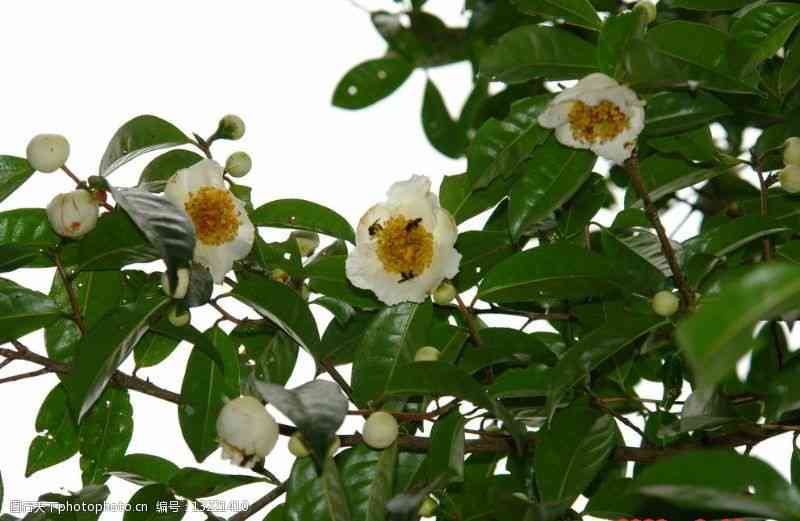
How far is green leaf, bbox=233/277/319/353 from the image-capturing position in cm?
112

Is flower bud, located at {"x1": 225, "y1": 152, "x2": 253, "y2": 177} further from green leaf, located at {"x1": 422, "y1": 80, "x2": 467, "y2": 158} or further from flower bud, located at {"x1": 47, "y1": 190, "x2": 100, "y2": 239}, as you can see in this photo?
green leaf, located at {"x1": 422, "y1": 80, "x2": 467, "y2": 158}

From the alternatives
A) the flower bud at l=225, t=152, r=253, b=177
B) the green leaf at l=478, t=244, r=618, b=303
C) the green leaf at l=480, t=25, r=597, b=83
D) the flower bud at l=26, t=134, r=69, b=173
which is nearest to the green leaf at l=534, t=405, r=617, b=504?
the green leaf at l=478, t=244, r=618, b=303

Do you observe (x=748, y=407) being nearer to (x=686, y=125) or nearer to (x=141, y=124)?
(x=686, y=125)

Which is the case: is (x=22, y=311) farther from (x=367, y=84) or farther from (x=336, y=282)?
(x=367, y=84)

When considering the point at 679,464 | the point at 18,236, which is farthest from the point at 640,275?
the point at 18,236

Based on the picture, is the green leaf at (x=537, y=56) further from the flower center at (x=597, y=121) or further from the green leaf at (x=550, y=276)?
the green leaf at (x=550, y=276)

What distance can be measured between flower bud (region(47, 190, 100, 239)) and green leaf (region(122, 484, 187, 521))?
0.29 metres

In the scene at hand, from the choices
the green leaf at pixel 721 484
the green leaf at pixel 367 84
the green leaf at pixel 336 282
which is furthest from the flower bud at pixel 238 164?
the green leaf at pixel 721 484

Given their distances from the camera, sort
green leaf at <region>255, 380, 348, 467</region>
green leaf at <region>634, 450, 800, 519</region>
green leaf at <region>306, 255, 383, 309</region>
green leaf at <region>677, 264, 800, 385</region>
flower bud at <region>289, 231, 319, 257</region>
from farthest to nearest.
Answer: flower bud at <region>289, 231, 319, 257</region> → green leaf at <region>306, 255, 383, 309</region> → green leaf at <region>255, 380, 348, 467</region> → green leaf at <region>634, 450, 800, 519</region> → green leaf at <region>677, 264, 800, 385</region>

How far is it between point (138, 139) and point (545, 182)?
41 cm

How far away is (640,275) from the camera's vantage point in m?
1.11

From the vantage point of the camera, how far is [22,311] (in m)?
1.16

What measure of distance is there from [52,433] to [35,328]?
0.20m

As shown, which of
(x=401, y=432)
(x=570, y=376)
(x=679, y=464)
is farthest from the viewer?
(x=401, y=432)
